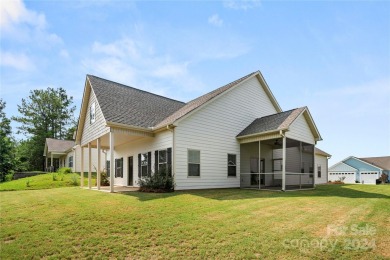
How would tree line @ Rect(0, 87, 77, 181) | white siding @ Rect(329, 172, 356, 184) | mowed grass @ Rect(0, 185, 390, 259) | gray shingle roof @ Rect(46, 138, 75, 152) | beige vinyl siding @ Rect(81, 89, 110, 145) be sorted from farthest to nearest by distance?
tree line @ Rect(0, 87, 77, 181) → white siding @ Rect(329, 172, 356, 184) → gray shingle roof @ Rect(46, 138, 75, 152) → beige vinyl siding @ Rect(81, 89, 110, 145) → mowed grass @ Rect(0, 185, 390, 259)

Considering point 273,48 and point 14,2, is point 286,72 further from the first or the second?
point 14,2

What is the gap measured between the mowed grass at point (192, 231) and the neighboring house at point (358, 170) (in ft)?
116

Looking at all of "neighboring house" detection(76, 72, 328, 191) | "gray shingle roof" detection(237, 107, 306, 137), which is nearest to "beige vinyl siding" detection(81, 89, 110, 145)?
"neighboring house" detection(76, 72, 328, 191)

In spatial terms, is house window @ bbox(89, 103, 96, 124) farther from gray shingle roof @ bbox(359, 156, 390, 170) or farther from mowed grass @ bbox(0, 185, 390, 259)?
gray shingle roof @ bbox(359, 156, 390, 170)

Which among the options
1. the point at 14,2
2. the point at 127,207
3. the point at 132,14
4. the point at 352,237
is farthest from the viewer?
the point at 132,14

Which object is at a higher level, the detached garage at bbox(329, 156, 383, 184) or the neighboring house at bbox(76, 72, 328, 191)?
the neighboring house at bbox(76, 72, 328, 191)

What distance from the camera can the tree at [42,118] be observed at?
4690 centimetres

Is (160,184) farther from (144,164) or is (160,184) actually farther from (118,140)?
(118,140)

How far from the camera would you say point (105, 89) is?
16.8 metres

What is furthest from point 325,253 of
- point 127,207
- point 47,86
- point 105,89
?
point 47,86

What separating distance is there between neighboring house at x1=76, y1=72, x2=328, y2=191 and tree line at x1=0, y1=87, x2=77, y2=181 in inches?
1312

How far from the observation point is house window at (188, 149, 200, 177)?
13660 mm

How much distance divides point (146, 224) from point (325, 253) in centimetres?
402

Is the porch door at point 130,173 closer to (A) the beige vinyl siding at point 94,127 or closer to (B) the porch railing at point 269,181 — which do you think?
(A) the beige vinyl siding at point 94,127
